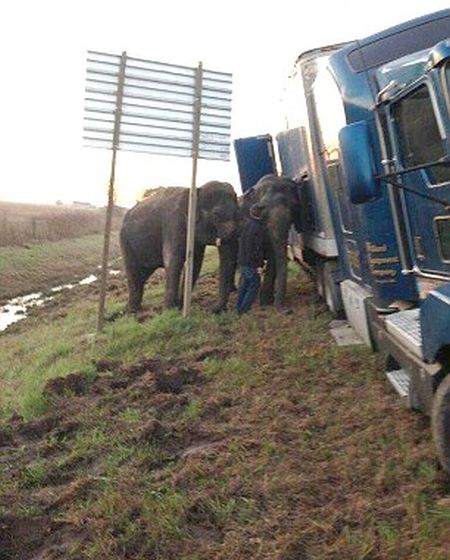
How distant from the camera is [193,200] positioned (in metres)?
11.5

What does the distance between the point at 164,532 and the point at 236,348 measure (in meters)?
4.52

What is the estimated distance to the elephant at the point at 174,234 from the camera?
483 inches

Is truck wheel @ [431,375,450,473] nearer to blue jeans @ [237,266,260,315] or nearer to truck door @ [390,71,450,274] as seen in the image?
truck door @ [390,71,450,274]

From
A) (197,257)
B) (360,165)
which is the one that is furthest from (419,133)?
(197,257)

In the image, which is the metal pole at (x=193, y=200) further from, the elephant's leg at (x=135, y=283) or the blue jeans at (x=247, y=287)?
the elephant's leg at (x=135, y=283)

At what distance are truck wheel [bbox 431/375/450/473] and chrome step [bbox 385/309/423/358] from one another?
0.55 m

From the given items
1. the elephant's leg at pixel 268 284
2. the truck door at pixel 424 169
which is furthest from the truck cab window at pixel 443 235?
the elephant's leg at pixel 268 284

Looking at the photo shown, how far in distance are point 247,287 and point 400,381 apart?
566 centimetres

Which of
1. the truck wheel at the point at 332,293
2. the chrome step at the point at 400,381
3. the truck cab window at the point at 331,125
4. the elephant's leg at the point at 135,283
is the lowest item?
the chrome step at the point at 400,381

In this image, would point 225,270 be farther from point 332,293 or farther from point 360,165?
point 360,165

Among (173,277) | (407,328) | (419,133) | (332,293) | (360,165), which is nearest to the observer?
(360,165)

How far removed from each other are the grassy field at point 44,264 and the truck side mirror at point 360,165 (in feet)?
72.1

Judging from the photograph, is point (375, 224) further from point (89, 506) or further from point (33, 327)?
point (33, 327)

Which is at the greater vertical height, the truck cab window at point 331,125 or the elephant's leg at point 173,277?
the truck cab window at point 331,125
